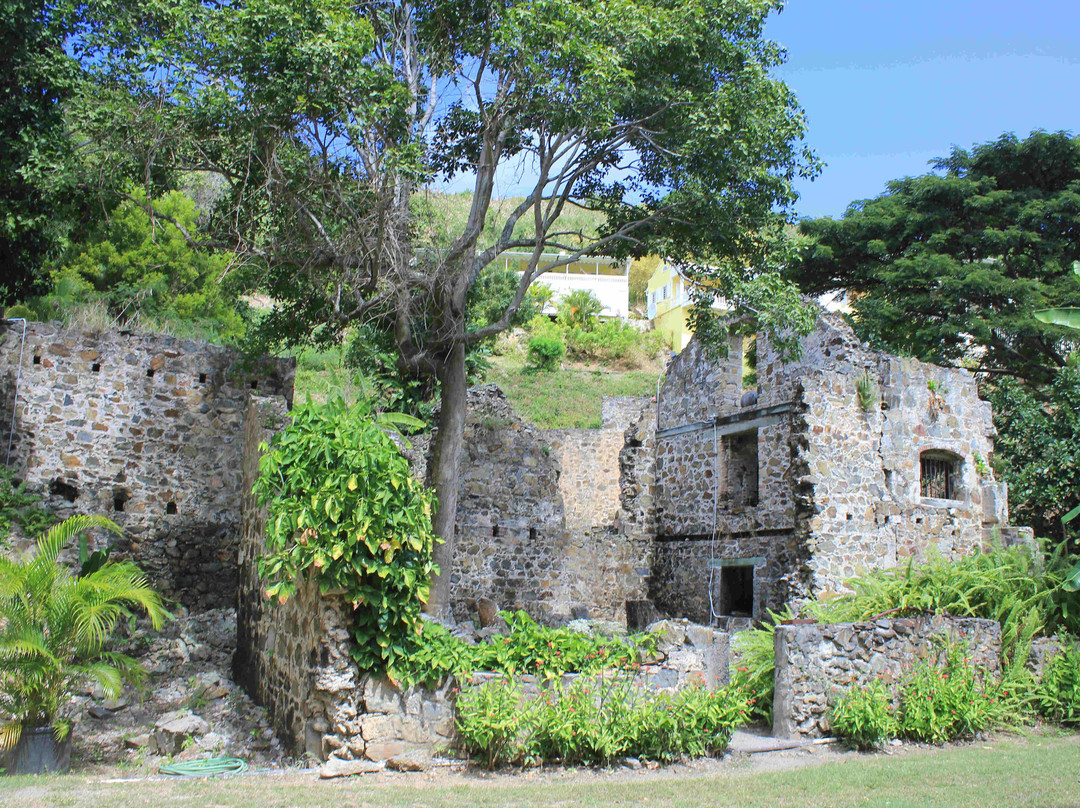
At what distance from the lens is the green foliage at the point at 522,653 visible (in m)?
7.93

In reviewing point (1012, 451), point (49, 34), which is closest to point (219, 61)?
point (49, 34)

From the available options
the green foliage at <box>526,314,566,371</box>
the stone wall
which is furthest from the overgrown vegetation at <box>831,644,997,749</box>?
the green foliage at <box>526,314,566,371</box>

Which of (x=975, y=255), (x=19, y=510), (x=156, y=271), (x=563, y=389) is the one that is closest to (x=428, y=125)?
(x=19, y=510)

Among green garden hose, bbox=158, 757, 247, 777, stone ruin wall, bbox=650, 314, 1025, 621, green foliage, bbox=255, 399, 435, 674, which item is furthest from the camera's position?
stone ruin wall, bbox=650, 314, 1025, 621

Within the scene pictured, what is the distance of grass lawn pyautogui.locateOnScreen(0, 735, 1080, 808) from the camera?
6.59 meters

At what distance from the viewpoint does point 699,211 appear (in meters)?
13.9

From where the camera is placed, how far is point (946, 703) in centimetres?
978

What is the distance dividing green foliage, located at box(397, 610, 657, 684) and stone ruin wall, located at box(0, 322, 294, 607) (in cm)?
585

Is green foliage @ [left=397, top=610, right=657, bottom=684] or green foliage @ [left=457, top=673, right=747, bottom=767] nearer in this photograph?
green foliage @ [left=457, top=673, right=747, bottom=767]

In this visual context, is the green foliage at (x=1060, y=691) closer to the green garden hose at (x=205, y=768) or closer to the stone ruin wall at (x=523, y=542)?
the stone ruin wall at (x=523, y=542)

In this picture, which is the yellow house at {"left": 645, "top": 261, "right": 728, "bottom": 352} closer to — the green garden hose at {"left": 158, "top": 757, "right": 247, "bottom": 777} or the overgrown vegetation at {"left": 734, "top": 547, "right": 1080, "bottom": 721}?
the overgrown vegetation at {"left": 734, "top": 547, "right": 1080, "bottom": 721}

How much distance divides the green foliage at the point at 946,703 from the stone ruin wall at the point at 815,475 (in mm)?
3649

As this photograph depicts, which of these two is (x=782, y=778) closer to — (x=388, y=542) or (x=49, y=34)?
(x=388, y=542)

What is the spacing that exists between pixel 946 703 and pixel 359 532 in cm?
677
